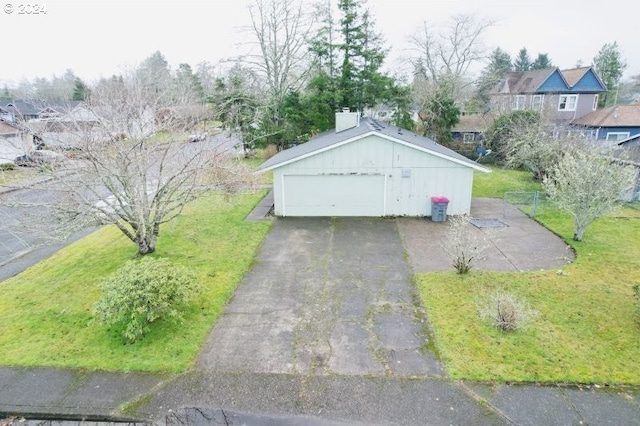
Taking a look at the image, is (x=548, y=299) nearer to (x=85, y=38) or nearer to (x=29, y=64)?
(x=29, y=64)

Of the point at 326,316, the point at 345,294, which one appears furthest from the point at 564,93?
the point at 326,316

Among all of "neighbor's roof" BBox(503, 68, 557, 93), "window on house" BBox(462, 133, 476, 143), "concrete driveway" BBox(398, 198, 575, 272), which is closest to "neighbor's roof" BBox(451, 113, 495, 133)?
"window on house" BBox(462, 133, 476, 143)

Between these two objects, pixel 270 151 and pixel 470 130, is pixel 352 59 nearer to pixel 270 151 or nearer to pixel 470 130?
pixel 270 151

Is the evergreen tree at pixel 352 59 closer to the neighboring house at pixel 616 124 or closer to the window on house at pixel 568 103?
the neighboring house at pixel 616 124

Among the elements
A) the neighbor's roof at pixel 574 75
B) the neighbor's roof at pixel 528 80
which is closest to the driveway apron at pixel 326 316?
the neighbor's roof at pixel 528 80

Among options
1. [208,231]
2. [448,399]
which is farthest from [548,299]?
[208,231]

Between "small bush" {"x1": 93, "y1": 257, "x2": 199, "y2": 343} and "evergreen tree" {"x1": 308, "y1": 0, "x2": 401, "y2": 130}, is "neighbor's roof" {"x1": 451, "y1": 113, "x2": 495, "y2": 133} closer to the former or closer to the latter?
"evergreen tree" {"x1": 308, "y1": 0, "x2": 401, "y2": 130}
